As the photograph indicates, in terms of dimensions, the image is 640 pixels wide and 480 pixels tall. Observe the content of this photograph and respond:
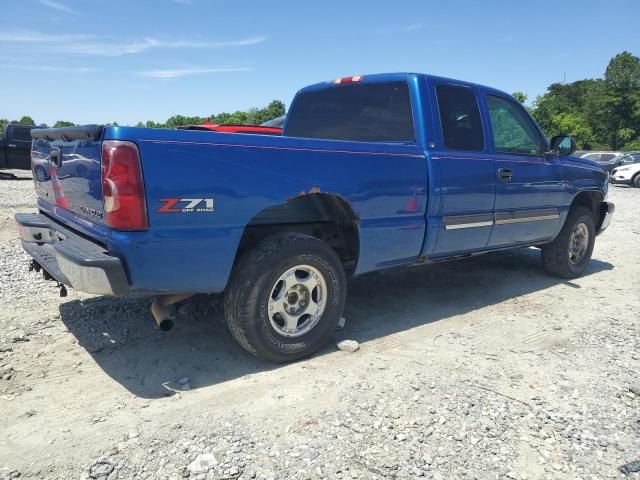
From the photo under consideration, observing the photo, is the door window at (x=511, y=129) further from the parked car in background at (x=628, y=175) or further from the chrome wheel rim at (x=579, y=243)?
the parked car in background at (x=628, y=175)

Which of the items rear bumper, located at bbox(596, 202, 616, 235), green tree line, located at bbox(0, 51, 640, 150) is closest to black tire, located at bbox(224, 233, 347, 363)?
rear bumper, located at bbox(596, 202, 616, 235)

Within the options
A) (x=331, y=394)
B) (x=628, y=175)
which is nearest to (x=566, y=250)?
(x=331, y=394)

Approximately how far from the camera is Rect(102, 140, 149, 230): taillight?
266cm

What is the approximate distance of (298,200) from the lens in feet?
12.1

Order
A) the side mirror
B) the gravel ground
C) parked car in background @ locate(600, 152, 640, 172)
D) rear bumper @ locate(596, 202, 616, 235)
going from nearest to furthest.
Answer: the gravel ground, the side mirror, rear bumper @ locate(596, 202, 616, 235), parked car in background @ locate(600, 152, 640, 172)

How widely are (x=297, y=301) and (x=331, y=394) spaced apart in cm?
73

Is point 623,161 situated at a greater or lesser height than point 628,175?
greater

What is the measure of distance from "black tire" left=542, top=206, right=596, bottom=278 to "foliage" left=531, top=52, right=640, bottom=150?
49946 mm

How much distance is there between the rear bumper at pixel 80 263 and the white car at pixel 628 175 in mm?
24540

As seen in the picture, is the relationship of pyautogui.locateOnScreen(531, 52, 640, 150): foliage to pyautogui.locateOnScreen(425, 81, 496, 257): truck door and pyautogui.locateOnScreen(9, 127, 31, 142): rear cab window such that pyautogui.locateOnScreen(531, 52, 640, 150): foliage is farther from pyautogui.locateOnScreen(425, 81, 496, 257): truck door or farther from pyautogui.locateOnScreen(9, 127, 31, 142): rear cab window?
pyautogui.locateOnScreen(425, 81, 496, 257): truck door

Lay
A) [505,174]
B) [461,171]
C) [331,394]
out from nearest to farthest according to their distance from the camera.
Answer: [331,394] → [461,171] → [505,174]

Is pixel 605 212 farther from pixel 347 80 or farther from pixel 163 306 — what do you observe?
pixel 163 306

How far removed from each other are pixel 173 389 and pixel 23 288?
8.43 feet

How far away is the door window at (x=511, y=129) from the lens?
490cm
